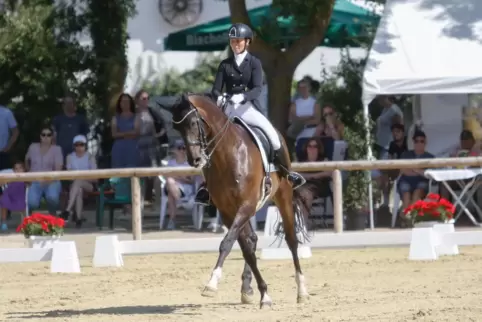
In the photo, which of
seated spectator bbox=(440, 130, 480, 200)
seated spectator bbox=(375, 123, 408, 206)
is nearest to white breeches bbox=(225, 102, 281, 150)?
seated spectator bbox=(440, 130, 480, 200)

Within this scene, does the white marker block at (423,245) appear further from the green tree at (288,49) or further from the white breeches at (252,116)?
the green tree at (288,49)

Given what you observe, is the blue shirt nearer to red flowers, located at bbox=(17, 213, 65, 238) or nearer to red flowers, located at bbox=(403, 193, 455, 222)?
red flowers, located at bbox=(17, 213, 65, 238)

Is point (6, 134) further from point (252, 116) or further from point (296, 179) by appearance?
point (252, 116)

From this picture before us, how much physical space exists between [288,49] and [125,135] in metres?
2.81

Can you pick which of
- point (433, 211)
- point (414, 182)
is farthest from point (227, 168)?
point (414, 182)

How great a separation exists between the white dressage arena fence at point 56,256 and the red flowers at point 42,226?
46 cm

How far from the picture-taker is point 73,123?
18266 mm

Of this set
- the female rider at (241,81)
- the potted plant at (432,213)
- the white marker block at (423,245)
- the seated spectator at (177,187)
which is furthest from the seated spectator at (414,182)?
the female rider at (241,81)

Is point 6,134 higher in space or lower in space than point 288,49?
lower

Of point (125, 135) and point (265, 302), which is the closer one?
point (265, 302)

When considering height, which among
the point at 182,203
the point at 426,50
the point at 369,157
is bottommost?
the point at 182,203

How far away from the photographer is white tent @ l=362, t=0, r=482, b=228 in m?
16.2

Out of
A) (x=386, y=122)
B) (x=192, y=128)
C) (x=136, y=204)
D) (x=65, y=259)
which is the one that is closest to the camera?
(x=192, y=128)

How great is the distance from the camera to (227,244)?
9344 mm
